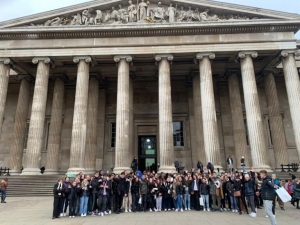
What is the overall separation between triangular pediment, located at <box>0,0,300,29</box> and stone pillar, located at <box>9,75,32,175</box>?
653cm

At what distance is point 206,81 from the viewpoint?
2186 cm

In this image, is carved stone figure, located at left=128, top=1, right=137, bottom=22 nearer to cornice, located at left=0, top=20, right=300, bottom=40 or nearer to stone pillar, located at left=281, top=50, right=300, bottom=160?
cornice, located at left=0, top=20, right=300, bottom=40

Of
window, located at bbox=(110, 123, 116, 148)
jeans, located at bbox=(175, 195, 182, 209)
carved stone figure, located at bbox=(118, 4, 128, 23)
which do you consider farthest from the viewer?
window, located at bbox=(110, 123, 116, 148)

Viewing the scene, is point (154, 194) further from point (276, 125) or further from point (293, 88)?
point (276, 125)

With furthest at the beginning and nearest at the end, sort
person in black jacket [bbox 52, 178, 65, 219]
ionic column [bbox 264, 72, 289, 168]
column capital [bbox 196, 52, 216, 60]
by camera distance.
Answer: ionic column [bbox 264, 72, 289, 168] < column capital [bbox 196, 52, 216, 60] < person in black jacket [bbox 52, 178, 65, 219]

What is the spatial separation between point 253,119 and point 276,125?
5666 millimetres

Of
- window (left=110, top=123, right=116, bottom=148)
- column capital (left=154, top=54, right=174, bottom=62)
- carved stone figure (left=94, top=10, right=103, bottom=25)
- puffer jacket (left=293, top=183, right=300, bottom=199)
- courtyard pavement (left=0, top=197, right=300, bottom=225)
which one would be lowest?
courtyard pavement (left=0, top=197, right=300, bottom=225)

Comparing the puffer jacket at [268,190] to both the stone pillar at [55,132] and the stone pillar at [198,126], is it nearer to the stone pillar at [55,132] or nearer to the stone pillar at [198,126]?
the stone pillar at [198,126]

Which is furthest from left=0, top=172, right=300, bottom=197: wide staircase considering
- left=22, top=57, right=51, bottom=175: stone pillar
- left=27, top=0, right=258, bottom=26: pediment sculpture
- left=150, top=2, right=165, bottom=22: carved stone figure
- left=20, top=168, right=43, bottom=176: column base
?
left=150, top=2, right=165, bottom=22: carved stone figure

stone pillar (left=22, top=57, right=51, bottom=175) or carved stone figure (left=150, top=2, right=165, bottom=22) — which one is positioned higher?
carved stone figure (left=150, top=2, right=165, bottom=22)

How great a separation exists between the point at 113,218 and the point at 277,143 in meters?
20.1

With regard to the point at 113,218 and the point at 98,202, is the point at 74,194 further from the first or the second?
the point at 113,218

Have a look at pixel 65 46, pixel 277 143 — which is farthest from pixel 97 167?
pixel 277 143

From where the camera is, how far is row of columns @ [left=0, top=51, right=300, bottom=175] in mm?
20438
